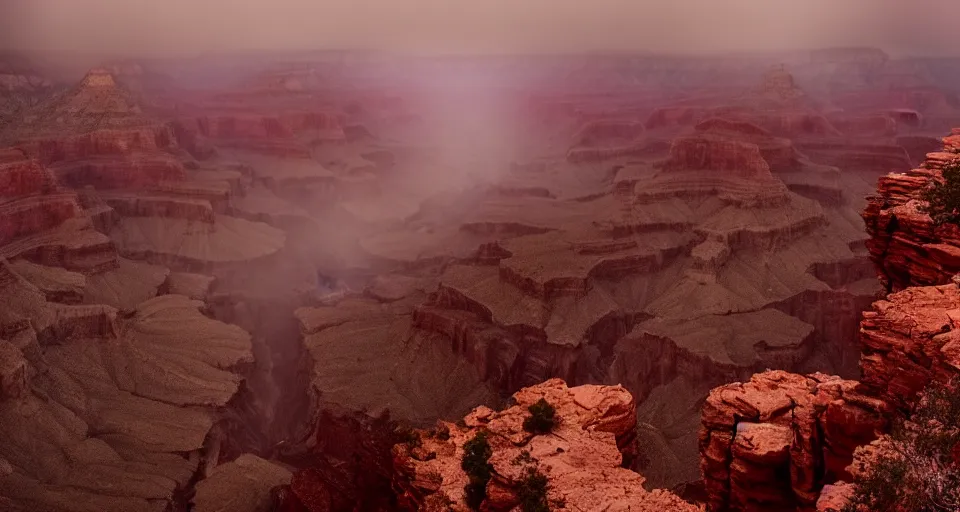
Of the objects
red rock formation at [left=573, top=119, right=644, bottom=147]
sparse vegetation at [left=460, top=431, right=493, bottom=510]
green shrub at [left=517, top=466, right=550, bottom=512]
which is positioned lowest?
red rock formation at [left=573, top=119, right=644, bottom=147]

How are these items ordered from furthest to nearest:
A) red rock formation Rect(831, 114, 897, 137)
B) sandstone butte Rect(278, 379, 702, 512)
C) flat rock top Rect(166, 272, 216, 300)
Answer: red rock formation Rect(831, 114, 897, 137) → flat rock top Rect(166, 272, 216, 300) → sandstone butte Rect(278, 379, 702, 512)

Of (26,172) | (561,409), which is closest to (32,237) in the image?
(26,172)

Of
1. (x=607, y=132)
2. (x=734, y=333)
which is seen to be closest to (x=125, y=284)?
(x=734, y=333)

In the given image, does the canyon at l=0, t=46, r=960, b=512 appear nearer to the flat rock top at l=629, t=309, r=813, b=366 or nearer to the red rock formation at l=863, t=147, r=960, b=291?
the red rock formation at l=863, t=147, r=960, b=291

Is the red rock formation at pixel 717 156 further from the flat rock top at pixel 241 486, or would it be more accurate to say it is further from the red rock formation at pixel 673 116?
the flat rock top at pixel 241 486

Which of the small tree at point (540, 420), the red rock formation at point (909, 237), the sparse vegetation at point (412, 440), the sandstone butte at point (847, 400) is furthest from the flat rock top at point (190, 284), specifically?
the red rock formation at point (909, 237)

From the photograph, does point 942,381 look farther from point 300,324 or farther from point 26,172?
point 26,172

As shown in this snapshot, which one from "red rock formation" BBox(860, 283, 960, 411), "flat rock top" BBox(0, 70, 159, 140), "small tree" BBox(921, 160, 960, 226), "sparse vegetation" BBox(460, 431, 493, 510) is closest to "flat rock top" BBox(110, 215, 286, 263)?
"flat rock top" BBox(0, 70, 159, 140)
